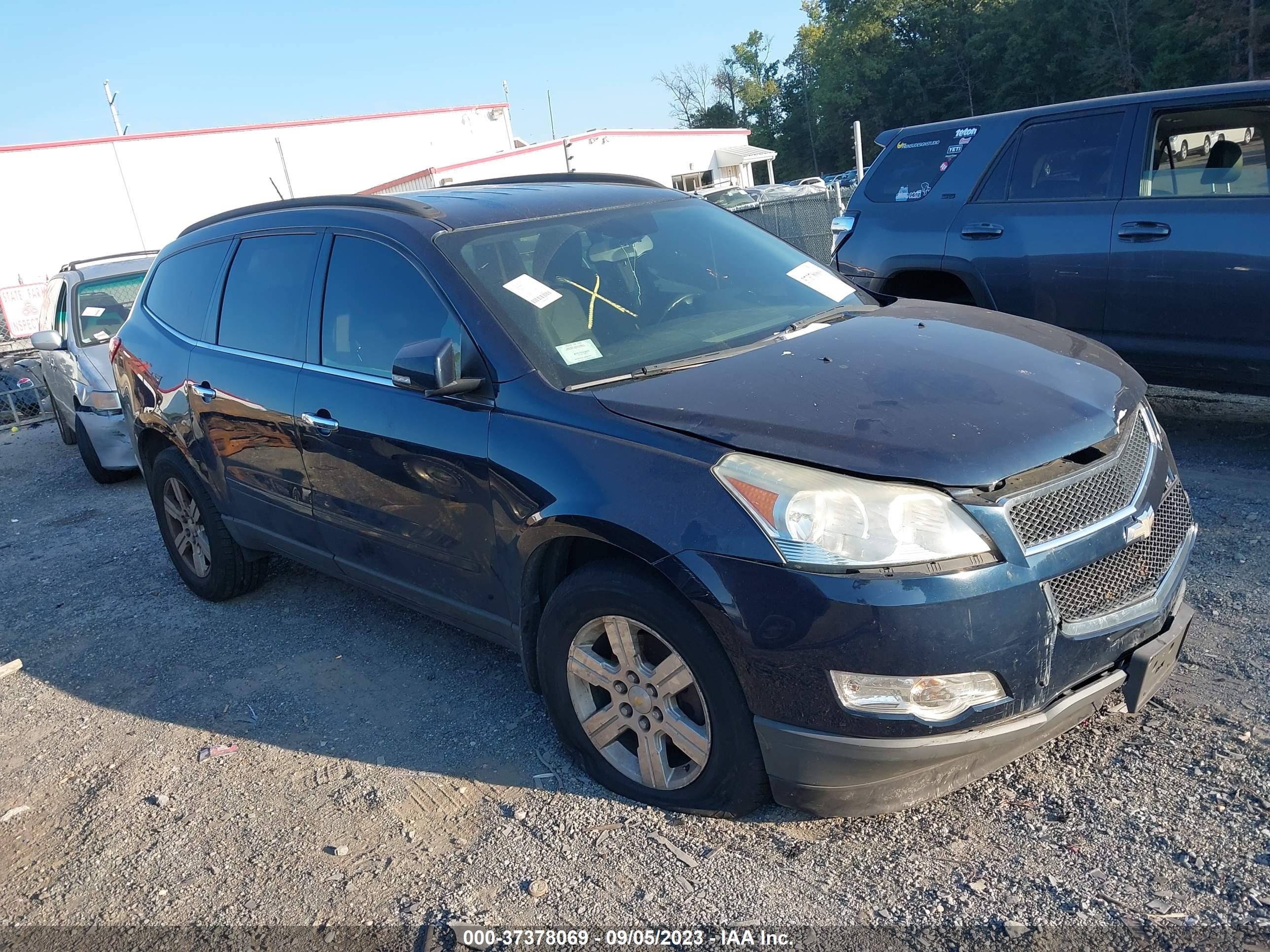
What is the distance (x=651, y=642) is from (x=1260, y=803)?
1.69 m

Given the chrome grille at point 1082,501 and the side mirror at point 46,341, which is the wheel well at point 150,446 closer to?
the side mirror at point 46,341

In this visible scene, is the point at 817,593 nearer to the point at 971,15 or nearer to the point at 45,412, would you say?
the point at 45,412

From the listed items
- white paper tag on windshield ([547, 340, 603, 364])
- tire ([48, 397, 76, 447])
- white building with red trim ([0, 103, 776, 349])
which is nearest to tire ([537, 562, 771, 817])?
white paper tag on windshield ([547, 340, 603, 364])

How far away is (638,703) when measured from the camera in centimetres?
298

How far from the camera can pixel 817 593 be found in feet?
8.18

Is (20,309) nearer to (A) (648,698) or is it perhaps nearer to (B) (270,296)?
(B) (270,296)

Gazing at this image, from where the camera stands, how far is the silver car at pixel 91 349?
8.18 metres

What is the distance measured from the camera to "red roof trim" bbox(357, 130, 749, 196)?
40000 mm

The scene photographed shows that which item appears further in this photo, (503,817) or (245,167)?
(245,167)

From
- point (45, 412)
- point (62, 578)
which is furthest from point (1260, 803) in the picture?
point (45, 412)

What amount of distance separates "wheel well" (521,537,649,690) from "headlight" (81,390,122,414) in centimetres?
620

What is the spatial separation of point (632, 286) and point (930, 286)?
3480mm

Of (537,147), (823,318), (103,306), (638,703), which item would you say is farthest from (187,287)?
(537,147)

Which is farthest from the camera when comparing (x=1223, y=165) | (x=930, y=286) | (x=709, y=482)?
(x=930, y=286)
